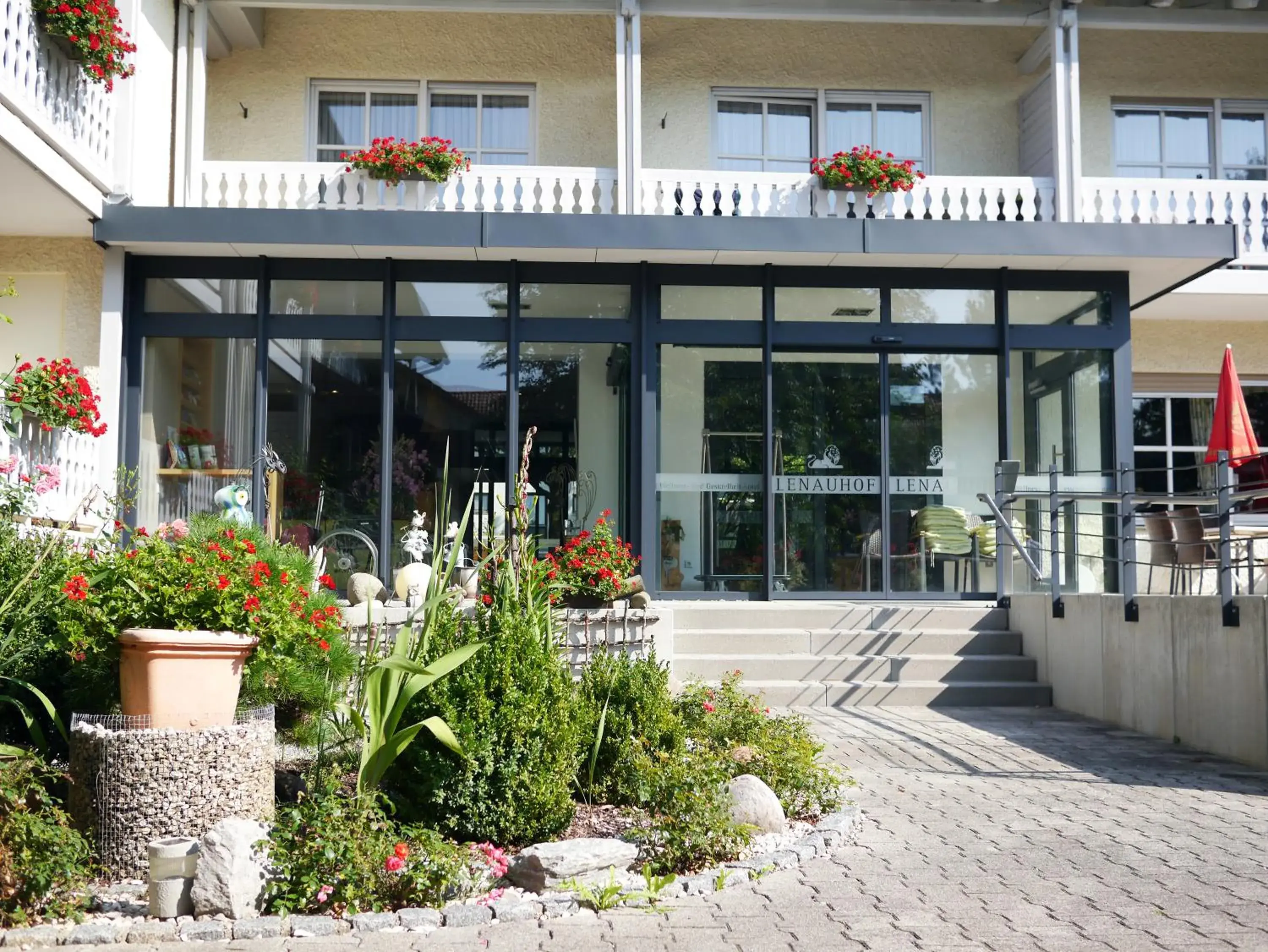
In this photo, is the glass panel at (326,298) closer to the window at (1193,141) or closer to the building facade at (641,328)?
the building facade at (641,328)

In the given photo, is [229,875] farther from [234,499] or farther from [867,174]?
[867,174]

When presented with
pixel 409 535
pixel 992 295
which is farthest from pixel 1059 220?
pixel 409 535

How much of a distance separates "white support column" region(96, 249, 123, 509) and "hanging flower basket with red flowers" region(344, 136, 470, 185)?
7.37ft

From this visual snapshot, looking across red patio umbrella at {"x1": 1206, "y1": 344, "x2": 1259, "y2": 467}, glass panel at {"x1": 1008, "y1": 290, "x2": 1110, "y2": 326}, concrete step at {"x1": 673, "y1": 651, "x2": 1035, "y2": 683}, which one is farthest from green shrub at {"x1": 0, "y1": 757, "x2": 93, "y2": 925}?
glass panel at {"x1": 1008, "y1": 290, "x2": 1110, "y2": 326}

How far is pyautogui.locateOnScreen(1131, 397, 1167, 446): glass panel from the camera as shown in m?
13.6

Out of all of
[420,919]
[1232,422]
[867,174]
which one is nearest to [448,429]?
[867,174]

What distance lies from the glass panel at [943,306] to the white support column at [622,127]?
2645mm

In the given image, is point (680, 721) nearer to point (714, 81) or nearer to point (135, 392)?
point (135, 392)

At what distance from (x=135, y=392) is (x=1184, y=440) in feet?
35.0

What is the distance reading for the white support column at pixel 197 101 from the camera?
36.4 feet

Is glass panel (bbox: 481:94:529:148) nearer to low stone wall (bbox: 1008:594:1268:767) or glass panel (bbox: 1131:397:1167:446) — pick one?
low stone wall (bbox: 1008:594:1268:767)

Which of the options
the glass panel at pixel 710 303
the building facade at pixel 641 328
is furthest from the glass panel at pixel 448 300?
the glass panel at pixel 710 303

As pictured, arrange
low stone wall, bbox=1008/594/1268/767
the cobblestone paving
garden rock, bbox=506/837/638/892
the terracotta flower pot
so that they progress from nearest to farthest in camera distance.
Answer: the cobblestone paving < garden rock, bbox=506/837/638/892 < the terracotta flower pot < low stone wall, bbox=1008/594/1268/767

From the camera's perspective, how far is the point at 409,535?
34.9 feet
